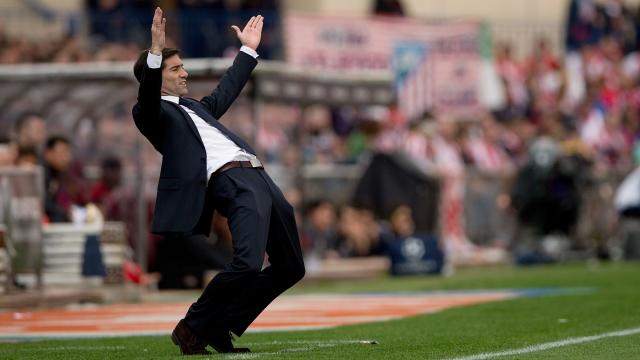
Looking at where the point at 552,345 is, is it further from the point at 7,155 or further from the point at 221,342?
the point at 7,155

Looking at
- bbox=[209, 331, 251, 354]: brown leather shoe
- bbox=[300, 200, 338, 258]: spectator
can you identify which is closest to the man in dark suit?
bbox=[209, 331, 251, 354]: brown leather shoe

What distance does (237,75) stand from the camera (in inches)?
445

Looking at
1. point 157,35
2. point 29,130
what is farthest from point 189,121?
point 29,130

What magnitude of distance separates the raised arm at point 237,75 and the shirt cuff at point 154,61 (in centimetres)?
100

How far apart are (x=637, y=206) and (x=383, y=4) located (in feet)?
23.1

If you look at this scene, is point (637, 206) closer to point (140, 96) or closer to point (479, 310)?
point (479, 310)

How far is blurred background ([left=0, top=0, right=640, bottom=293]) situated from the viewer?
20.8 m

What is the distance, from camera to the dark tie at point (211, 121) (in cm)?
1066

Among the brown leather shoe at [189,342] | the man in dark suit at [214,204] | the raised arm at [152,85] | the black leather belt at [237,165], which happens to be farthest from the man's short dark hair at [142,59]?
the brown leather shoe at [189,342]

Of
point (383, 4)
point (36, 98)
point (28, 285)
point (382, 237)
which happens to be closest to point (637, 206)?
point (382, 237)

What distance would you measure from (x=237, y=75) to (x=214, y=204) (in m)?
1.09

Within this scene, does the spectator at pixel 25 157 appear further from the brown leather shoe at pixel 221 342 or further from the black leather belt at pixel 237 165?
the brown leather shoe at pixel 221 342

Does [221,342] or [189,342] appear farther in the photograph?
[221,342]

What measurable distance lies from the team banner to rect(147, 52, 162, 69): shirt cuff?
53.1 feet
